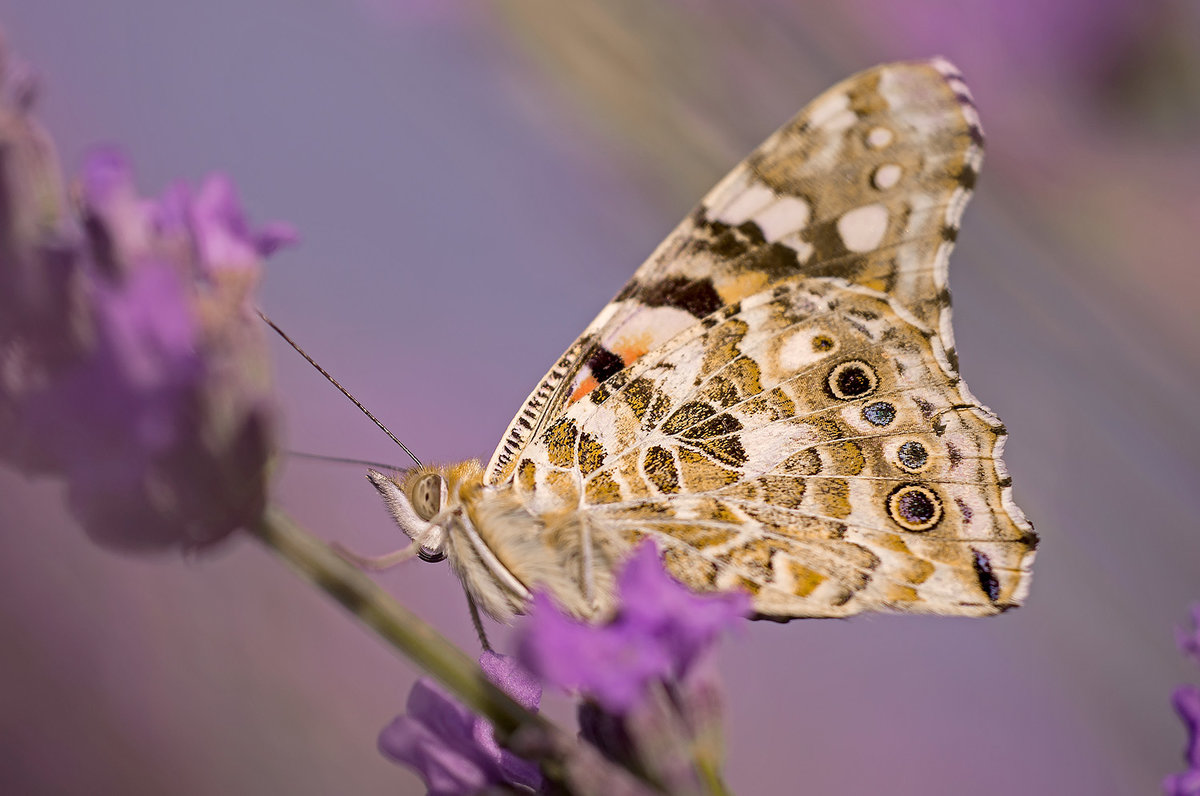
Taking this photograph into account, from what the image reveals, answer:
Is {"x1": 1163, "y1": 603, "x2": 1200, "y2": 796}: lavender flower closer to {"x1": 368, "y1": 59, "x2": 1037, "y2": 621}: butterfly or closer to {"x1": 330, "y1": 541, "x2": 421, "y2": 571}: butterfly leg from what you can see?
{"x1": 368, "y1": 59, "x2": 1037, "y2": 621}: butterfly

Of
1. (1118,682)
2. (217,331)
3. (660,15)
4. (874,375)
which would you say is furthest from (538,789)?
(1118,682)

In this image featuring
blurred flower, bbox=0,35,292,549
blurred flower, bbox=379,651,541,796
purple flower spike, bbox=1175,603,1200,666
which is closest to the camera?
blurred flower, bbox=0,35,292,549

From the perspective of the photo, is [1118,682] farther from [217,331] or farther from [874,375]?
[217,331]

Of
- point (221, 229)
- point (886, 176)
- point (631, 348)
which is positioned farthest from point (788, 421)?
point (221, 229)

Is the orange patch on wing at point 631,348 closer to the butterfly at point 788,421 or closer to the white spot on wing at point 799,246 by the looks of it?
the butterfly at point 788,421

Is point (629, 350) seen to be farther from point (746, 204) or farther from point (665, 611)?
point (665, 611)

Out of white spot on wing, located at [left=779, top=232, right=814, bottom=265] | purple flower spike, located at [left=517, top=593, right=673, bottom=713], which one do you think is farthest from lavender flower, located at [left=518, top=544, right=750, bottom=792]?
white spot on wing, located at [left=779, top=232, right=814, bottom=265]
